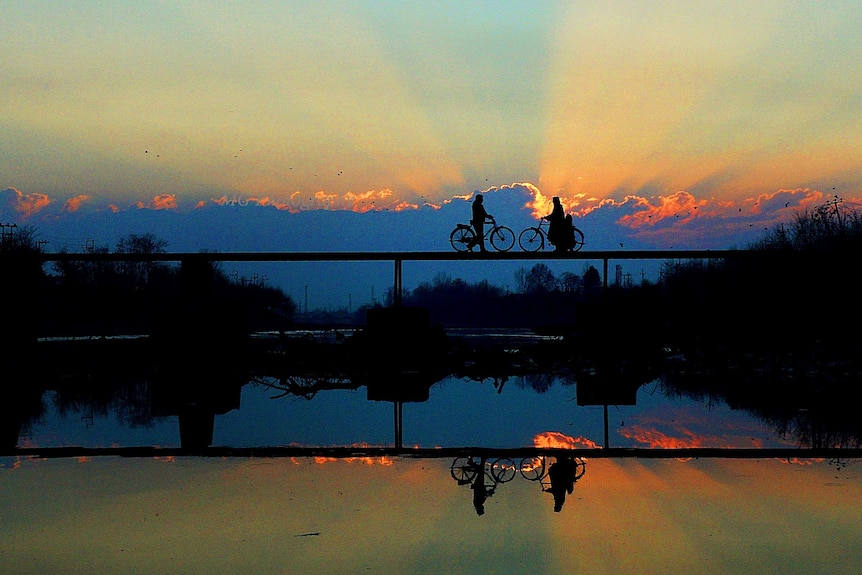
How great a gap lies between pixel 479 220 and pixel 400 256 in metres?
2.95

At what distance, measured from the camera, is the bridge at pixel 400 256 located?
3247cm

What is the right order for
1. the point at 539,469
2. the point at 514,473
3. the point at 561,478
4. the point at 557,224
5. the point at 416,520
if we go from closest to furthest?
1. the point at 416,520
2. the point at 561,478
3. the point at 514,473
4. the point at 539,469
5. the point at 557,224

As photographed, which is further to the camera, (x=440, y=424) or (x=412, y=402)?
(x=412, y=402)

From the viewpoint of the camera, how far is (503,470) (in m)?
11.8

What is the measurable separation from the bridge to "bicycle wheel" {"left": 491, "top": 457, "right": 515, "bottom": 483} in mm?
20994

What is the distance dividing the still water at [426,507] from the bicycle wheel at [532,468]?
0.12 ft

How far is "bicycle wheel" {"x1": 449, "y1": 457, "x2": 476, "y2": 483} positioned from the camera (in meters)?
A: 11.3

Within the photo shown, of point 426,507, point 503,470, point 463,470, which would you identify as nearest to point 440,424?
point 463,470

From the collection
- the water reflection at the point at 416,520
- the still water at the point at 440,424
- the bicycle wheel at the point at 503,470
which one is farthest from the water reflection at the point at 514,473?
the still water at the point at 440,424

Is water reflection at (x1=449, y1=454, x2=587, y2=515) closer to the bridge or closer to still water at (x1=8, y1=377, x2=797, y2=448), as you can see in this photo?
still water at (x1=8, y1=377, x2=797, y2=448)

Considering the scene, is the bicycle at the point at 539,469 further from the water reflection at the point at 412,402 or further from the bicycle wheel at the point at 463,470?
the water reflection at the point at 412,402

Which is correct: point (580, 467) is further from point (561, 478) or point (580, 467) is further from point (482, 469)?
point (482, 469)

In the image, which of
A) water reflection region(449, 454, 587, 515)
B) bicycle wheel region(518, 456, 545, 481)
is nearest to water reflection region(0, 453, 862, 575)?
water reflection region(449, 454, 587, 515)

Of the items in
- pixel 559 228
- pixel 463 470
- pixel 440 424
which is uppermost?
pixel 559 228
